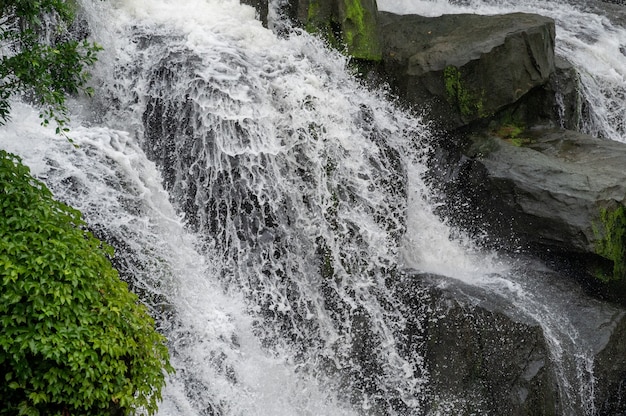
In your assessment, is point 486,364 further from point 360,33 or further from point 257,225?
point 360,33

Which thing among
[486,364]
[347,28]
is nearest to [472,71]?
[347,28]

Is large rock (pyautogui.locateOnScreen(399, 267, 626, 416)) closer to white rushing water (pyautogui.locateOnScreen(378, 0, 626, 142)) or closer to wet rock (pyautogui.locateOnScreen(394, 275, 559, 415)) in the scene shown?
wet rock (pyautogui.locateOnScreen(394, 275, 559, 415))

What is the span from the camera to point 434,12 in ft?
48.1

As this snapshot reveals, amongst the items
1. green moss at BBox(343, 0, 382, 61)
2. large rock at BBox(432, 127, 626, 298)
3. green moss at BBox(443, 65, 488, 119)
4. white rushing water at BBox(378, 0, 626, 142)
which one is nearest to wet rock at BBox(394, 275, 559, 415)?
large rock at BBox(432, 127, 626, 298)

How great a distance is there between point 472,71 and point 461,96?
39 cm

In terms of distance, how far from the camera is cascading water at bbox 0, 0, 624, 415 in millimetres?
8008

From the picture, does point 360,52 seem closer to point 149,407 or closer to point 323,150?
point 323,150

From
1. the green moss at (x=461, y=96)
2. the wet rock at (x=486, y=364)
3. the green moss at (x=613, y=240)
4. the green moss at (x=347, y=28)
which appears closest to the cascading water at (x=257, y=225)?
the wet rock at (x=486, y=364)

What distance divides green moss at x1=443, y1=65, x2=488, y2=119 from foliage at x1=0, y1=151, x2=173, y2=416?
252 inches

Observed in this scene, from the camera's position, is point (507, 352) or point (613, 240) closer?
point (507, 352)

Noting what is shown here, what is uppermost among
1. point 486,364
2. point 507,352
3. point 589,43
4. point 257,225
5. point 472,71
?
point 589,43

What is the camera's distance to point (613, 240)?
9.88 meters

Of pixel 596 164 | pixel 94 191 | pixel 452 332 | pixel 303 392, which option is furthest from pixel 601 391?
pixel 94 191

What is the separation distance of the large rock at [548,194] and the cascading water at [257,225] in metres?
0.61
